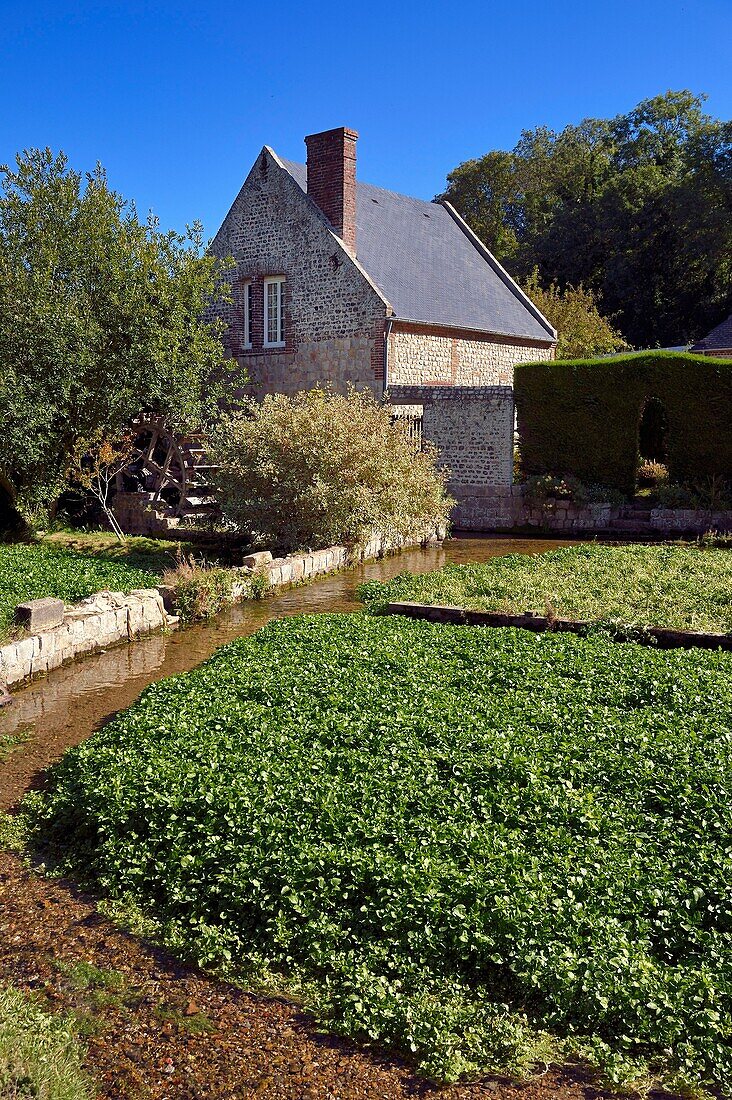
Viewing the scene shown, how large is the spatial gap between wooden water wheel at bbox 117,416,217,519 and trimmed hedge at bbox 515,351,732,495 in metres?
7.59

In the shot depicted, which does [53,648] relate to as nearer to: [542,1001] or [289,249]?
[542,1001]

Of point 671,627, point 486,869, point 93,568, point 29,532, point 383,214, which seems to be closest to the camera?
point 486,869

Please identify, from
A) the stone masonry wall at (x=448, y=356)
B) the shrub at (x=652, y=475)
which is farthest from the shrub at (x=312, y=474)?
the shrub at (x=652, y=475)

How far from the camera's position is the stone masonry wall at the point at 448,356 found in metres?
21.1

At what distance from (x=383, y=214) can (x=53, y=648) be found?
18.5 metres

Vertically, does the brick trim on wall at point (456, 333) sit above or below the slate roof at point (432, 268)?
below

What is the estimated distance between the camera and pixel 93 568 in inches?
487

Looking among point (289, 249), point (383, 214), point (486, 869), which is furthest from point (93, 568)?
point (383, 214)

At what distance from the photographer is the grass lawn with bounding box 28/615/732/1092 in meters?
3.69

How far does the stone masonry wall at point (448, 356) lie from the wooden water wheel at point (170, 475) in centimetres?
511

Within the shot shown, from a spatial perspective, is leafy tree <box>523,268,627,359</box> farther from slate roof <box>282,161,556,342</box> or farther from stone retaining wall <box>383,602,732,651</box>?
stone retaining wall <box>383,602,732,651</box>

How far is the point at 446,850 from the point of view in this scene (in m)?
4.52

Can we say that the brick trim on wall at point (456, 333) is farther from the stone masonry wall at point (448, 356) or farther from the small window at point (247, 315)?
the small window at point (247, 315)

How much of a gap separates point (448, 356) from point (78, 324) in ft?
32.8
